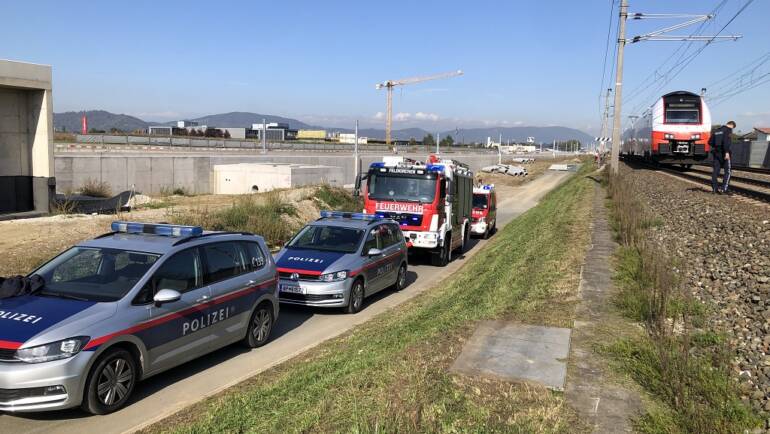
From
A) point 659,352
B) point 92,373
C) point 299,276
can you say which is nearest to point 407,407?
point 659,352

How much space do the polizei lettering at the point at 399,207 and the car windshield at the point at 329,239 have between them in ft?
14.1

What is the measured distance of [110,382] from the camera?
578 centimetres

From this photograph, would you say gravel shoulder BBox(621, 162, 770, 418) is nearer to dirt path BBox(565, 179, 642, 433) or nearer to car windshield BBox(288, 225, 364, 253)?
dirt path BBox(565, 179, 642, 433)

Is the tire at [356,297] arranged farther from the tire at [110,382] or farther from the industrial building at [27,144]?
the industrial building at [27,144]

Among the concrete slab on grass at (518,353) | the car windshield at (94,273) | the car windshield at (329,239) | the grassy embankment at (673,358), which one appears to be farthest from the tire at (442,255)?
the car windshield at (94,273)

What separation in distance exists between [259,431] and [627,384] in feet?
9.86

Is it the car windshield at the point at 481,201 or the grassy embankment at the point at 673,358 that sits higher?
the car windshield at the point at 481,201

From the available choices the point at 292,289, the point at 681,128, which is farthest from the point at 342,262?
the point at 681,128

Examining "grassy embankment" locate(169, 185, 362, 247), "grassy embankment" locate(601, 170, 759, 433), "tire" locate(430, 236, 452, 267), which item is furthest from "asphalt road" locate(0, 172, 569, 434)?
Answer: "grassy embankment" locate(169, 185, 362, 247)

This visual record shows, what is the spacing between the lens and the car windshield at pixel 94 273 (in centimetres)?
621

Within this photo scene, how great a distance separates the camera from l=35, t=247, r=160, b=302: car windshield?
6.21 m

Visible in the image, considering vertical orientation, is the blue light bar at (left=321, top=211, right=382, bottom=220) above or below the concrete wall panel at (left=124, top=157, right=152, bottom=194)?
below

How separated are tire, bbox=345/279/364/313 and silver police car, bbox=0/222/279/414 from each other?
2379 millimetres

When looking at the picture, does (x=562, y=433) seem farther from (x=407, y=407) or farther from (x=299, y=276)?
(x=299, y=276)
